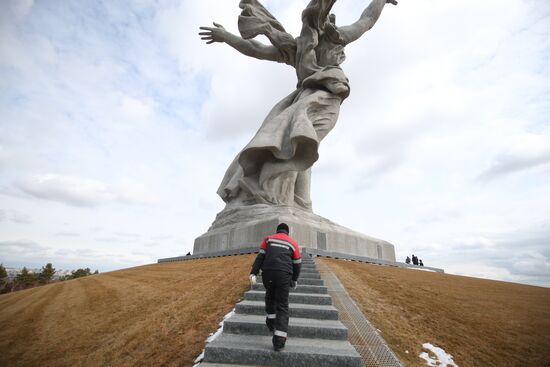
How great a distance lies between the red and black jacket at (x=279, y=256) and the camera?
3541 millimetres

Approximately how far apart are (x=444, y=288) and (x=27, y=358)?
7399mm

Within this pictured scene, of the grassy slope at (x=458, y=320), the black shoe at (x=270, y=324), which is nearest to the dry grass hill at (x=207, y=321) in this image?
the grassy slope at (x=458, y=320)

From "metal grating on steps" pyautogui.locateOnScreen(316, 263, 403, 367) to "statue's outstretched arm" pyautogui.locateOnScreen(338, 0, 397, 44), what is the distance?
36.3 ft

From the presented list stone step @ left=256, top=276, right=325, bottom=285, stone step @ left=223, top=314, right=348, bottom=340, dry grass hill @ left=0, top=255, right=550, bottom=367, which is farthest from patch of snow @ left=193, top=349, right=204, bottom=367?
stone step @ left=256, top=276, right=325, bottom=285

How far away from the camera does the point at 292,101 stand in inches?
523

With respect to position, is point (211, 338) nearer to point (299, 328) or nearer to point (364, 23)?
point (299, 328)

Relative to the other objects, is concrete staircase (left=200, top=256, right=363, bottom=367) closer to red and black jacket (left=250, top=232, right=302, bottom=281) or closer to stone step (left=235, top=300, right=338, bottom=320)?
stone step (left=235, top=300, right=338, bottom=320)

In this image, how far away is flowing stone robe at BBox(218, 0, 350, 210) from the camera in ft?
35.6

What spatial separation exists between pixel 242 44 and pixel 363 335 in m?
12.6

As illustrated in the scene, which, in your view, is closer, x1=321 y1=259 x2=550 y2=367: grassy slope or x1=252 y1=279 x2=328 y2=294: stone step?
A: x1=321 y1=259 x2=550 y2=367: grassy slope

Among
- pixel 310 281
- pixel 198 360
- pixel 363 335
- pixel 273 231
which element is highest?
pixel 273 231

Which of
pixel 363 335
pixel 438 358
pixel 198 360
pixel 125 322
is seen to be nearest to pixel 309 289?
pixel 363 335

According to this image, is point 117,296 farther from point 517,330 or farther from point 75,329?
point 517,330

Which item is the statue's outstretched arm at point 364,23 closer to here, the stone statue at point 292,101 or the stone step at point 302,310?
the stone statue at point 292,101
